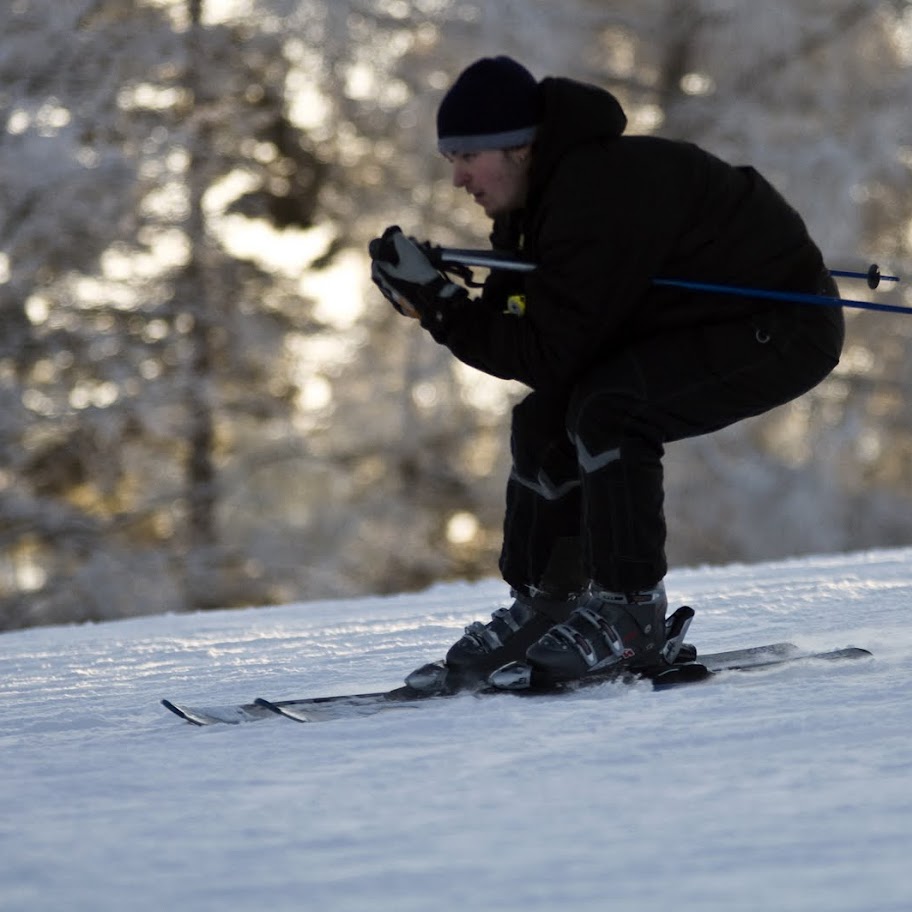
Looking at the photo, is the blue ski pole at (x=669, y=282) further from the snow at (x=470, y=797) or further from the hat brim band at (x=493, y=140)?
the snow at (x=470, y=797)

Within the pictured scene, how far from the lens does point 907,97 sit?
1170 centimetres

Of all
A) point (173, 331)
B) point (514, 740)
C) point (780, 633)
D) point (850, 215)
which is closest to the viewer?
point (514, 740)

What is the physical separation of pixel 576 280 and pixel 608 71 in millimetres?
10167

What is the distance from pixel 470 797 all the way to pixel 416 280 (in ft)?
3.47

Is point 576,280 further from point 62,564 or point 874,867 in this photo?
point 62,564

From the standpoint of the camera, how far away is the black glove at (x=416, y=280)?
2607 mm

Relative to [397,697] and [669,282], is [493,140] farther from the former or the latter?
[397,697]

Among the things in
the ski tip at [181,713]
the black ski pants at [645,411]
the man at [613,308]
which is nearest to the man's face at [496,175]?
the man at [613,308]

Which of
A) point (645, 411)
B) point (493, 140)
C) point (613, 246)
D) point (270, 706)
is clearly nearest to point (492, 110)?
point (493, 140)

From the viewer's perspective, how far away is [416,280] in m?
2.61

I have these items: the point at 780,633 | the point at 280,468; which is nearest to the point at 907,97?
the point at 280,468

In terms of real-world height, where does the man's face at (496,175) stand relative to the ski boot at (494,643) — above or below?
above

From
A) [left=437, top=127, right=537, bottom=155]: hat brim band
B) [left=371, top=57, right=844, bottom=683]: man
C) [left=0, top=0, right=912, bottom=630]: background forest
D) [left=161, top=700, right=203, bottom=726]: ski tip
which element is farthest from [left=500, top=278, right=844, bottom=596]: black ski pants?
[left=0, top=0, right=912, bottom=630]: background forest

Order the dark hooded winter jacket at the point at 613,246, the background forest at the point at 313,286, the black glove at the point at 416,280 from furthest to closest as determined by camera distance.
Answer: the background forest at the point at 313,286 < the black glove at the point at 416,280 < the dark hooded winter jacket at the point at 613,246
